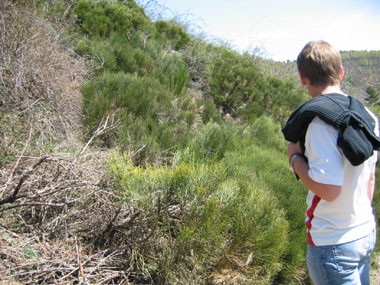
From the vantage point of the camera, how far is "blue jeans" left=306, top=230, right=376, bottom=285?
5.14 feet

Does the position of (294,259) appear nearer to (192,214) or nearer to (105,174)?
(192,214)

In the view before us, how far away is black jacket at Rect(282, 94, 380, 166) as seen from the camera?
57.9 inches

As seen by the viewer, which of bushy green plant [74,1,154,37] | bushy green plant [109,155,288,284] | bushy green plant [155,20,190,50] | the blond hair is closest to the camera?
the blond hair

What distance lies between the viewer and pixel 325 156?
149 cm

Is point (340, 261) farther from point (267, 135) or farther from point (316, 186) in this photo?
point (267, 135)

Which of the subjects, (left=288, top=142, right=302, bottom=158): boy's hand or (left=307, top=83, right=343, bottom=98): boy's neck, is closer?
(left=307, top=83, right=343, bottom=98): boy's neck

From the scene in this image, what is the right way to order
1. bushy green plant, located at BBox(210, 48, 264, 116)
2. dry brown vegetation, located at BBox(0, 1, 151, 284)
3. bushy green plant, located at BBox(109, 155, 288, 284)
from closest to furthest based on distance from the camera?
dry brown vegetation, located at BBox(0, 1, 151, 284)
bushy green plant, located at BBox(109, 155, 288, 284)
bushy green plant, located at BBox(210, 48, 264, 116)

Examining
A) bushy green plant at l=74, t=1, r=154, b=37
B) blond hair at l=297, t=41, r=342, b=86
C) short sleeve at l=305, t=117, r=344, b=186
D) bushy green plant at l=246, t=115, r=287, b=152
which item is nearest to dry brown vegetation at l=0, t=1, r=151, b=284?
short sleeve at l=305, t=117, r=344, b=186

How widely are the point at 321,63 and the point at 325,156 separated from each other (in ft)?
1.62

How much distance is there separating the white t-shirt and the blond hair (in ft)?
0.90

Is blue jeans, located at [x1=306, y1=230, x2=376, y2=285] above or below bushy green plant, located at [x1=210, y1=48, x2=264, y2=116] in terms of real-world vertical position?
below

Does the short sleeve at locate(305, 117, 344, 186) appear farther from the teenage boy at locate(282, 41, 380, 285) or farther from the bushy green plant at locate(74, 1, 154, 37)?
the bushy green plant at locate(74, 1, 154, 37)

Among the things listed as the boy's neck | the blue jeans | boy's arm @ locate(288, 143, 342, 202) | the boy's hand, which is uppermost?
the boy's neck

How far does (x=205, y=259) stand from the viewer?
8.70 ft
